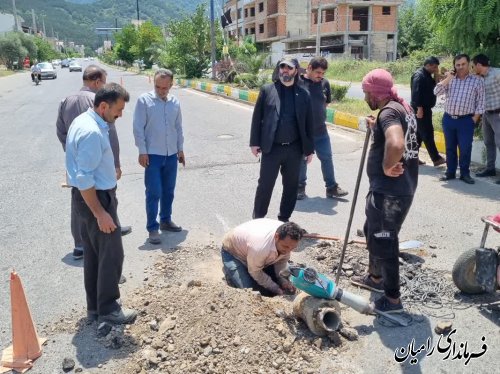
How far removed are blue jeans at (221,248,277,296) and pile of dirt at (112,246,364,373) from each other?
27 centimetres

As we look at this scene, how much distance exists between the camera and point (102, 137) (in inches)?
133

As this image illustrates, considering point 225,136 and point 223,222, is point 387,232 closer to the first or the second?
point 223,222

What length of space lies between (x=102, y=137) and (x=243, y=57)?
73.7 feet

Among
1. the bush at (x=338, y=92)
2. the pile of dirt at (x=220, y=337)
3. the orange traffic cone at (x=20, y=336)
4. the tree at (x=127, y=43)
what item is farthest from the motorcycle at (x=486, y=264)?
the tree at (x=127, y=43)

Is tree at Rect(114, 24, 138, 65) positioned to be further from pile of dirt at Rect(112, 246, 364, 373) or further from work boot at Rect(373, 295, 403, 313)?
work boot at Rect(373, 295, 403, 313)

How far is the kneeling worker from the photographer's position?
3.87 meters

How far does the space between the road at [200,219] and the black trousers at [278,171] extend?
536 millimetres

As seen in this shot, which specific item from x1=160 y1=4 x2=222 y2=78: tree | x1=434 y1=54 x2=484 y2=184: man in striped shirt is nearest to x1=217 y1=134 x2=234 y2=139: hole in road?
x1=434 y1=54 x2=484 y2=184: man in striped shirt

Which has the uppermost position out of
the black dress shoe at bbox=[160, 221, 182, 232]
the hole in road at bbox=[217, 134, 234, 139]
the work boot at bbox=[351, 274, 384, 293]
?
the hole in road at bbox=[217, 134, 234, 139]

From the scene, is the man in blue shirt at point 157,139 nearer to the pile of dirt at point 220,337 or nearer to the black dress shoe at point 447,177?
the pile of dirt at point 220,337

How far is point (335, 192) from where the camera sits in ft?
22.7

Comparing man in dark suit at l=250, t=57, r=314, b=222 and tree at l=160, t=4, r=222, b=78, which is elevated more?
tree at l=160, t=4, r=222, b=78

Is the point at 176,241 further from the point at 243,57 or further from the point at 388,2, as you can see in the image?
the point at 388,2

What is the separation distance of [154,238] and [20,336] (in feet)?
7.22
